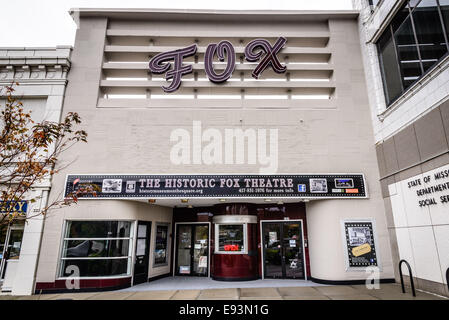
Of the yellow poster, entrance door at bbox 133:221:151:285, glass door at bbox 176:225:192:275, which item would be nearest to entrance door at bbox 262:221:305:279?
the yellow poster

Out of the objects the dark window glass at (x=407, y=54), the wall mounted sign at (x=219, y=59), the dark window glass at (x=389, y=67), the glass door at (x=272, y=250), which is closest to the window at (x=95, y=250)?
the glass door at (x=272, y=250)

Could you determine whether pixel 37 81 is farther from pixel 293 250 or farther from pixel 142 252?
pixel 293 250

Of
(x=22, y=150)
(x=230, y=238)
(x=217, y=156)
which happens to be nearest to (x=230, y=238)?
(x=230, y=238)

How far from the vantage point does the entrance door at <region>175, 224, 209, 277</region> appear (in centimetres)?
1290

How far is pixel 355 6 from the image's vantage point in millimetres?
13547

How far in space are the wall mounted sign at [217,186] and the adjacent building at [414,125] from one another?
1.55 meters

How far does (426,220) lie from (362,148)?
3790 millimetres

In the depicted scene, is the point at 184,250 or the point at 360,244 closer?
the point at 360,244

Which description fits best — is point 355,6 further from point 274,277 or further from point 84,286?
point 84,286

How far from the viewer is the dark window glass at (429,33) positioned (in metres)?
8.42

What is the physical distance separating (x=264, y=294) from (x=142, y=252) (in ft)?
17.9

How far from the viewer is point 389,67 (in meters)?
11.1

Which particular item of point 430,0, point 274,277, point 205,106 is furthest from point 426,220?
point 205,106

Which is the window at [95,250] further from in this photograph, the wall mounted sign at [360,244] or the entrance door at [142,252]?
the wall mounted sign at [360,244]
